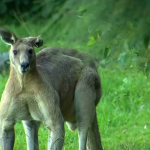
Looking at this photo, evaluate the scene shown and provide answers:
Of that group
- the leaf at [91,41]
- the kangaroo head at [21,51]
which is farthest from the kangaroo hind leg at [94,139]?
the leaf at [91,41]

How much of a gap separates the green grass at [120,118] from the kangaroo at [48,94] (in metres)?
0.69

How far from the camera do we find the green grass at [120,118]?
289 inches

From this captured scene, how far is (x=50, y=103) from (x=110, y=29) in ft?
10.0

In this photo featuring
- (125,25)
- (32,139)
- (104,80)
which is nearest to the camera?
(125,25)

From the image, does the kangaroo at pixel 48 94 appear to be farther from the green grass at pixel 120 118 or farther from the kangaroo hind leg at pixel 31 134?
the green grass at pixel 120 118

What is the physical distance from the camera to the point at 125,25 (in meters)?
2.81

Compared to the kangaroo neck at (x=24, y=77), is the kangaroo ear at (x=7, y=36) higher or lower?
higher

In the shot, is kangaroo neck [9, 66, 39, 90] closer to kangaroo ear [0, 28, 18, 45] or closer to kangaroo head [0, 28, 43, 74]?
kangaroo head [0, 28, 43, 74]

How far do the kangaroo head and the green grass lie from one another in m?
1.56

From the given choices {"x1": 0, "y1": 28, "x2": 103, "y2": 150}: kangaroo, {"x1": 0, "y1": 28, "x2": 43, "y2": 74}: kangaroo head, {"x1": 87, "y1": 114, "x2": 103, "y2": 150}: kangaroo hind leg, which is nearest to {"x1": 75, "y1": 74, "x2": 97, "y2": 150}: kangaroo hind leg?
{"x1": 0, "y1": 28, "x2": 103, "y2": 150}: kangaroo

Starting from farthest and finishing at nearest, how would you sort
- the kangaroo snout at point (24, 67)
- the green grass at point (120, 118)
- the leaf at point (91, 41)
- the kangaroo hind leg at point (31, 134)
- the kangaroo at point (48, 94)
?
1. the green grass at point (120, 118)
2. the kangaroo hind leg at point (31, 134)
3. the kangaroo at point (48, 94)
4. the kangaroo snout at point (24, 67)
5. the leaf at point (91, 41)

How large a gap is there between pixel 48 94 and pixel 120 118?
2.67 meters

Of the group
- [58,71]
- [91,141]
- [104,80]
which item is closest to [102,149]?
[91,141]

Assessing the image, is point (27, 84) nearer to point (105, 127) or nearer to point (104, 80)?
point (105, 127)
